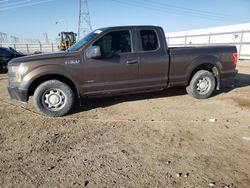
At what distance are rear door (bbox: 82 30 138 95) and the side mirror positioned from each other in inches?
4.6

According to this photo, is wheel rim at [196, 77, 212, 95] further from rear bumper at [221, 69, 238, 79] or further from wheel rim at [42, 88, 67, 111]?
wheel rim at [42, 88, 67, 111]

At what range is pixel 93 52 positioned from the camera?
4500mm

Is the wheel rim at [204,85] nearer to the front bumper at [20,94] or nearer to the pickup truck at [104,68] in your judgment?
the pickup truck at [104,68]

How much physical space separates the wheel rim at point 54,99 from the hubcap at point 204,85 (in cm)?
364

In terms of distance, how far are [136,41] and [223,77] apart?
9.27 ft

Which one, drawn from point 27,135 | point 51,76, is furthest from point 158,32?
point 27,135

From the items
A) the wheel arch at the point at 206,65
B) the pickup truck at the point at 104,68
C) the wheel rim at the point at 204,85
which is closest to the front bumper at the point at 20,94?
the pickup truck at the point at 104,68

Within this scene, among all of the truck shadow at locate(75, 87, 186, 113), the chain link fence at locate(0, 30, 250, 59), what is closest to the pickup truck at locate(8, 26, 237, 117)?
the truck shadow at locate(75, 87, 186, 113)

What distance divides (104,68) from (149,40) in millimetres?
1397

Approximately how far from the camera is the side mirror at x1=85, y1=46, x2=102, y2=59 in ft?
14.6

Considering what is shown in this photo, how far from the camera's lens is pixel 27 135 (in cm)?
380

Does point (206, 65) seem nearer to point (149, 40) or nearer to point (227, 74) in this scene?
point (227, 74)

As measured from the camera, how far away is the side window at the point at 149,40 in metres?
5.09

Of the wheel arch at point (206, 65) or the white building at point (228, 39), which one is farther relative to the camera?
the white building at point (228, 39)
